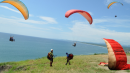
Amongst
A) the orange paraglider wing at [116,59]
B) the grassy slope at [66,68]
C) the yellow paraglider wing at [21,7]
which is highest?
the yellow paraglider wing at [21,7]

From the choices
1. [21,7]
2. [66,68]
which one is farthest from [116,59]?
[21,7]

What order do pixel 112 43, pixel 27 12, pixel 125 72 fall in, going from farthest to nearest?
pixel 27 12
pixel 112 43
pixel 125 72

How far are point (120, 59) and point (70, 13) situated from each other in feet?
23.3

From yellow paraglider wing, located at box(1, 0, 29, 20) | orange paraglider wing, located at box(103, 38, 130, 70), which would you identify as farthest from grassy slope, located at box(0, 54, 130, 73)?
yellow paraglider wing, located at box(1, 0, 29, 20)

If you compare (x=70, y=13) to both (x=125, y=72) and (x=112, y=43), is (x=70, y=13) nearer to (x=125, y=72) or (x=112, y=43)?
(x=112, y=43)

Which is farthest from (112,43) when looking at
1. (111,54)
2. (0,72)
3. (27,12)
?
(0,72)

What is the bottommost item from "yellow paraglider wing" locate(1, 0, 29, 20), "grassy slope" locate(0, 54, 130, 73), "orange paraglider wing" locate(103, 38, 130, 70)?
"grassy slope" locate(0, 54, 130, 73)

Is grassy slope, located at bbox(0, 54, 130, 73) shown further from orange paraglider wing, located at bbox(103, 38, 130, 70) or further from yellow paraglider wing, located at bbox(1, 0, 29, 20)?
yellow paraglider wing, located at bbox(1, 0, 29, 20)

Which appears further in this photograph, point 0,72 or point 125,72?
point 0,72

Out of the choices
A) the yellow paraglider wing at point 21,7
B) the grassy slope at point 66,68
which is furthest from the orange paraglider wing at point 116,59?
the yellow paraglider wing at point 21,7

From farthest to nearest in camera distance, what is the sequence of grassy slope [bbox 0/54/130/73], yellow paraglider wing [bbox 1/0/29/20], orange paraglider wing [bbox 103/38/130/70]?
yellow paraglider wing [bbox 1/0/29/20] → grassy slope [bbox 0/54/130/73] → orange paraglider wing [bbox 103/38/130/70]

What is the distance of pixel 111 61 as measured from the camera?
31.2 feet

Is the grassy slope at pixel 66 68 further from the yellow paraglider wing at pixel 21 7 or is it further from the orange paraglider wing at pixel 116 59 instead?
the yellow paraglider wing at pixel 21 7

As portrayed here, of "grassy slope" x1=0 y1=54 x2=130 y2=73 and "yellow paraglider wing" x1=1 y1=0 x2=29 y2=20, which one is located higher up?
"yellow paraglider wing" x1=1 y1=0 x2=29 y2=20
